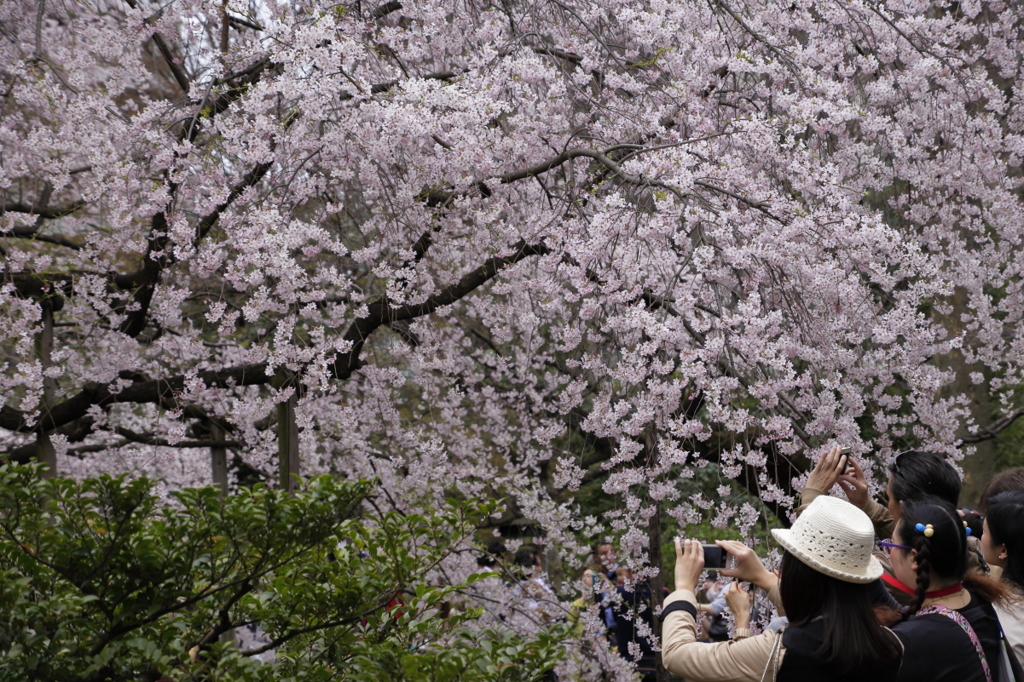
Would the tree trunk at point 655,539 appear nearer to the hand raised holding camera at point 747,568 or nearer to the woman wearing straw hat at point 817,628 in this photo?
the hand raised holding camera at point 747,568

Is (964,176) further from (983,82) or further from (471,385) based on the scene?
(471,385)

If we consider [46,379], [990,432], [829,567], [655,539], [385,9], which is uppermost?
[385,9]

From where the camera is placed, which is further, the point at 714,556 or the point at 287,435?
the point at 287,435

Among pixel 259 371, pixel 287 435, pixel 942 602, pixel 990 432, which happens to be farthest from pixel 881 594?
pixel 990 432

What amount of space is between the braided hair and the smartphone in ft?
1.53

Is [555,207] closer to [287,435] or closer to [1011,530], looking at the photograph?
[287,435]

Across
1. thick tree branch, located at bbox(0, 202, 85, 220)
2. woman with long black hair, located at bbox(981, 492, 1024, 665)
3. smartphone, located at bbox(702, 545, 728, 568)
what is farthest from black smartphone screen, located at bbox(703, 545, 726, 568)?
thick tree branch, located at bbox(0, 202, 85, 220)

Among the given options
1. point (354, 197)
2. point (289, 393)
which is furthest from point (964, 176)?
point (289, 393)

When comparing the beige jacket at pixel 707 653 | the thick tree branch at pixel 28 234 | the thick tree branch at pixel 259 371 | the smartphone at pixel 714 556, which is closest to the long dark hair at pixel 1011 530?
the smartphone at pixel 714 556

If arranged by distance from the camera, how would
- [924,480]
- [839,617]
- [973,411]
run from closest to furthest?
[839,617], [924,480], [973,411]

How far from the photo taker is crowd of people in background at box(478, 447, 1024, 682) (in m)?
1.65

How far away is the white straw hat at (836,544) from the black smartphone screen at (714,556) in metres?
0.41

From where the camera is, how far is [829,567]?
167 cm

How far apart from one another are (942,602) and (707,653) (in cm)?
67
